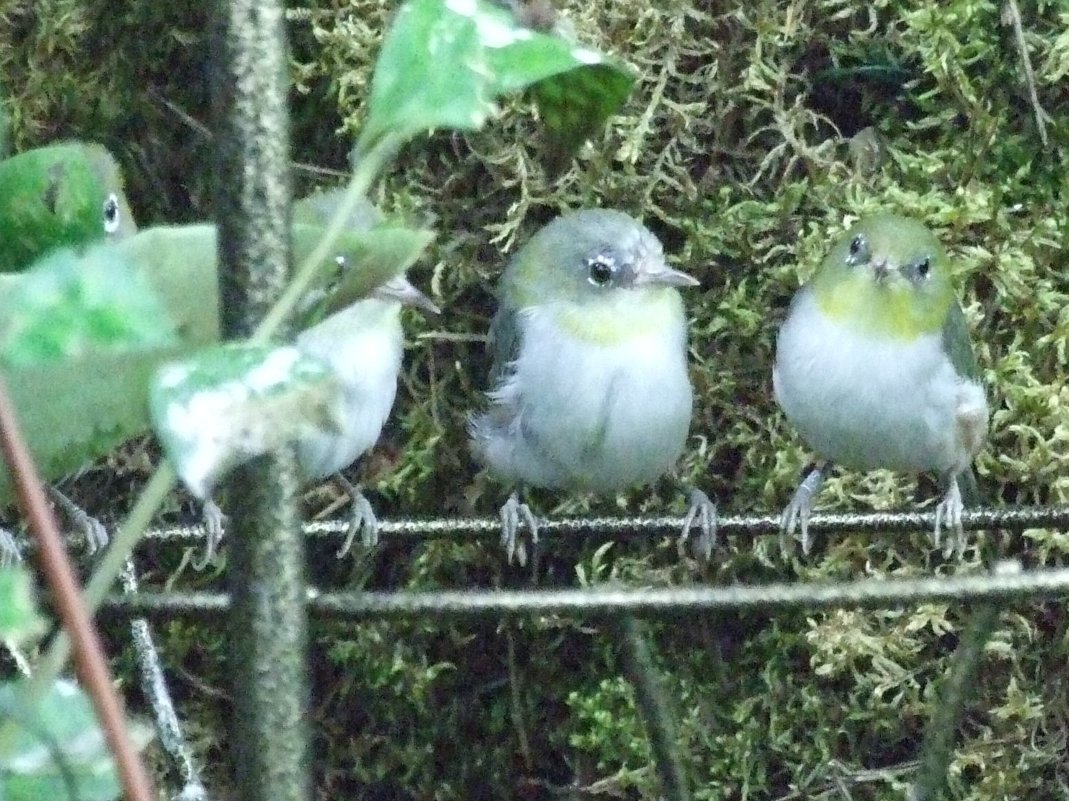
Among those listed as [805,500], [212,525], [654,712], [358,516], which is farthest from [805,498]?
[654,712]

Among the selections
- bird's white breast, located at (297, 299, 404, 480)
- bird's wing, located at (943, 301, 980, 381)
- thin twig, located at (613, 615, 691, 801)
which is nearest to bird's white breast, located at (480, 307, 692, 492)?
bird's white breast, located at (297, 299, 404, 480)

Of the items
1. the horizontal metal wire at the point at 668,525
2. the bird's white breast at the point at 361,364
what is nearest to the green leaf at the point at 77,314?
the horizontal metal wire at the point at 668,525

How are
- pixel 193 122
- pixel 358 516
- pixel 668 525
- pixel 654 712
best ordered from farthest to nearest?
pixel 193 122
pixel 358 516
pixel 668 525
pixel 654 712

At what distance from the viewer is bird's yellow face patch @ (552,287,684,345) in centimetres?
112

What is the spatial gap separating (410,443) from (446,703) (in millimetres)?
244

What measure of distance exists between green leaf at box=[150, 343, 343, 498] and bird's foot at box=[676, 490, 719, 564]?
2.29 feet

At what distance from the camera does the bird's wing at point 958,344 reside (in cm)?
110

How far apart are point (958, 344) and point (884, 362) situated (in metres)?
0.06

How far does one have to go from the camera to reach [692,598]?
0.35 meters

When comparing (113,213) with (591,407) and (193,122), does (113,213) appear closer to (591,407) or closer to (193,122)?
(193,122)

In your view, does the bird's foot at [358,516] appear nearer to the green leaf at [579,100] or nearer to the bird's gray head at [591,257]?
the bird's gray head at [591,257]

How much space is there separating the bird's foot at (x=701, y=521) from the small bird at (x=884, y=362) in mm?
71

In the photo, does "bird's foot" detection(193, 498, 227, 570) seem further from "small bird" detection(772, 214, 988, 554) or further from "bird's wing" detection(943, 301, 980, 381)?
"bird's wing" detection(943, 301, 980, 381)

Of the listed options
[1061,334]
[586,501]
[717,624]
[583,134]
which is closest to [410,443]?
[586,501]
